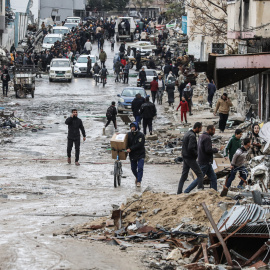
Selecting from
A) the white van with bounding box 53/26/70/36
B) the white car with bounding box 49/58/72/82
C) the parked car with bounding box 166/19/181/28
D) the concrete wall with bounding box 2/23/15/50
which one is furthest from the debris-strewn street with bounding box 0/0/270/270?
the parked car with bounding box 166/19/181/28

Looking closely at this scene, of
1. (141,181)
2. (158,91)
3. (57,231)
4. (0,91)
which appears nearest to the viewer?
(57,231)

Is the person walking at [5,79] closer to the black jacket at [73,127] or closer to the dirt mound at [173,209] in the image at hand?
the black jacket at [73,127]

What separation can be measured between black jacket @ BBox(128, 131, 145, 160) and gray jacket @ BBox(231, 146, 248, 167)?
2.26 m

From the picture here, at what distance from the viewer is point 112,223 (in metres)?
11.8

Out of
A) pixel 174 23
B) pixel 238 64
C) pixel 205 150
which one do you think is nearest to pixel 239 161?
pixel 205 150

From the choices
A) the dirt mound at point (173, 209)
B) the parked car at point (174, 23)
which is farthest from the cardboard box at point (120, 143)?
the parked car at point (174, 23)

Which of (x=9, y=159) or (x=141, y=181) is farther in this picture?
(x=9, y=159)

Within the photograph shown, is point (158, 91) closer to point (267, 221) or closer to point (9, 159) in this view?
point (9, 159)

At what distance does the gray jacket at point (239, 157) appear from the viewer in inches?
587

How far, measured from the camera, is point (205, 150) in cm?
1441

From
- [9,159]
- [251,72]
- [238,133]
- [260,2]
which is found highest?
[260,2]

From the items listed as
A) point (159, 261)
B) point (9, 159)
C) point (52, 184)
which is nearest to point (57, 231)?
point (159, 261)

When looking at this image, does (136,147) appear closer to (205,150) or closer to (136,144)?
(136,144)

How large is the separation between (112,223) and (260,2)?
10.8 metres
